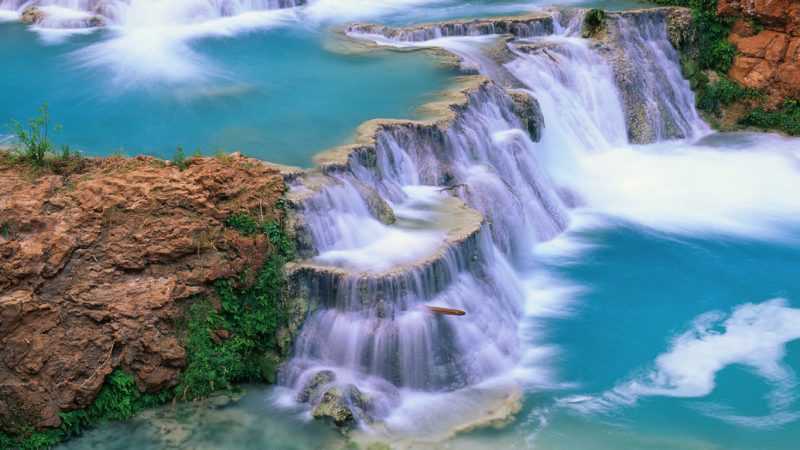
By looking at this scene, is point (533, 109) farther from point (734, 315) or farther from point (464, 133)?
point (734, 315)

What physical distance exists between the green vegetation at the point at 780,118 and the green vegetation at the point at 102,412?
12313 millimetres

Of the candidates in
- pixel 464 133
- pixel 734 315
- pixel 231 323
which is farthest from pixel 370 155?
pixel 734 315

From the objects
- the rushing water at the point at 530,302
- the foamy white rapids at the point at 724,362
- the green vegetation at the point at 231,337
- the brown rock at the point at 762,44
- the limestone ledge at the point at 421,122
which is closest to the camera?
the green vegetation at the point at 231,337

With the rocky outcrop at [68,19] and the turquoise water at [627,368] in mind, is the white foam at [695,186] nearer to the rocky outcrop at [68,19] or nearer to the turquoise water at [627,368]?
the turquoise water at [627,368]

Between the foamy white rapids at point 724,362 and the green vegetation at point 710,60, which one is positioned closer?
the foamy white rapids at point 724,362

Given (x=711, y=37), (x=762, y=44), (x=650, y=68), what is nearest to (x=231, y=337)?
(x=650, y=68)

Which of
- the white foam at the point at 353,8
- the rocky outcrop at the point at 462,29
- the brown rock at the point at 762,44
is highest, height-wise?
the white foam at the point at 353,8

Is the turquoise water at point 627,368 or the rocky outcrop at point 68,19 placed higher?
the rocky outcrop at point 68,19

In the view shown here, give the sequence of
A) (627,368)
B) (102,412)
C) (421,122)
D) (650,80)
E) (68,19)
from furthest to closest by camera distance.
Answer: (68,19), (650,80), (421,122), (627,368), (102,412)

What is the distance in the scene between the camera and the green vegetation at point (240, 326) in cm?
879

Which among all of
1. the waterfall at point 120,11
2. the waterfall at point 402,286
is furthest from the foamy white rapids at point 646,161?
the waterfall at point 120,11

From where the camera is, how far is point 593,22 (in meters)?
16.5

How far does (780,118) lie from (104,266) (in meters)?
12.8

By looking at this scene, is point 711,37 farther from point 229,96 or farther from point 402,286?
point 402,286
